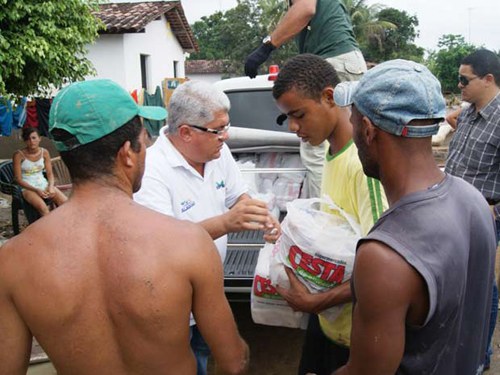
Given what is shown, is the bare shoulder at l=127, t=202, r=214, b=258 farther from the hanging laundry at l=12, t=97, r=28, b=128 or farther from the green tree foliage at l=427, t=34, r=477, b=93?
the green tree foliage at l=427, t=34, r=477, b=93

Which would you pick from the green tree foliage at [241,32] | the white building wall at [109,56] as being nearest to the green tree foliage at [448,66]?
the green tree foliage at [241,32]

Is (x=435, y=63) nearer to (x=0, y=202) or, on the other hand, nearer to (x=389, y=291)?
(x=0, y=202)

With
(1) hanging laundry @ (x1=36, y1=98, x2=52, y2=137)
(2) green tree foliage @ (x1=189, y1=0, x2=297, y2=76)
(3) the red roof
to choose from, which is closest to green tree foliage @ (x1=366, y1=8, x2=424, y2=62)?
(2) green tree foliage @ (x1=189, y1=0, x2=297, y2=76)

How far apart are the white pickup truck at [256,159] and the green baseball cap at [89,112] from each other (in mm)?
2278

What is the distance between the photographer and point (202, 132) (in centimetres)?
260

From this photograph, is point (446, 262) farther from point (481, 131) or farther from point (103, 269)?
point (481, 131)

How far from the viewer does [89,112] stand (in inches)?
61.1

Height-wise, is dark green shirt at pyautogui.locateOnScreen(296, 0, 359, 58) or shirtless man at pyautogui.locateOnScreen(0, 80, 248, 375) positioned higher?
dark green shirt at pyautogui.locateOnScreen(296, 0, 359, 58)

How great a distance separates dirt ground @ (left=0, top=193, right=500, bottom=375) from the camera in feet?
12.6

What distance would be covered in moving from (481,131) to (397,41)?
41.0 metres

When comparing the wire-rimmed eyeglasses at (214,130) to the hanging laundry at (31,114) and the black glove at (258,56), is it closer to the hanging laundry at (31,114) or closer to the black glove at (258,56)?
the black glove at (258,56)

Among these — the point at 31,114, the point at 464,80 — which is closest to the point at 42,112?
the point at 31,114

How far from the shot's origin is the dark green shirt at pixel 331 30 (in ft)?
13.4

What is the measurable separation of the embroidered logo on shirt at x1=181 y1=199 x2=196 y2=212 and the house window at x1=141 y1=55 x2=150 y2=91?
19505mm
